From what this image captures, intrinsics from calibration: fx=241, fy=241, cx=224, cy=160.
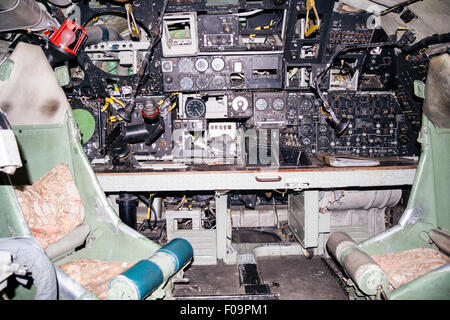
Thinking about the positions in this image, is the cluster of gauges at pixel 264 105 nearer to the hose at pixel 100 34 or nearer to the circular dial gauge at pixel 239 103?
the circular dial gauge at pixel 239 103

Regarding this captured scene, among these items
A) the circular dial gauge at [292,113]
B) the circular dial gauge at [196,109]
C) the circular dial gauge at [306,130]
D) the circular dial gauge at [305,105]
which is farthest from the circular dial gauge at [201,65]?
the circular dial gauge at [306,130]

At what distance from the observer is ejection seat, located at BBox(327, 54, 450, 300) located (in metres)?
1.51

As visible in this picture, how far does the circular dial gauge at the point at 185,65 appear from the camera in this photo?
108 inches

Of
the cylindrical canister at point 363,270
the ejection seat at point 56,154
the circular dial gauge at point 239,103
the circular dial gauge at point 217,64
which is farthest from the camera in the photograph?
the circular dial gauge at point 239,103

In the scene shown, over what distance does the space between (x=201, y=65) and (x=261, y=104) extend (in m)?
0.84

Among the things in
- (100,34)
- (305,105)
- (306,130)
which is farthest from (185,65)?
(306,130)

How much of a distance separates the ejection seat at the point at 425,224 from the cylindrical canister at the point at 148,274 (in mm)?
998

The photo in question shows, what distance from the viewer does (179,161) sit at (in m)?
2.71

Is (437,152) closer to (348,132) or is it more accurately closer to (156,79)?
(348,132)

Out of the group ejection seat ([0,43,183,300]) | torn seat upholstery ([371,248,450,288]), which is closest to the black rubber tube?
ejection seat ([0,43,183,300])

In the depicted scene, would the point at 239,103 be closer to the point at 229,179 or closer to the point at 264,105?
the point at 264,105

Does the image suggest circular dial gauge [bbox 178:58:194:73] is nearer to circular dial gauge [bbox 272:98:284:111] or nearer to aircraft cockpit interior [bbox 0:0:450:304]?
aircraft cockpit interior [bbox 0:0:450:304]

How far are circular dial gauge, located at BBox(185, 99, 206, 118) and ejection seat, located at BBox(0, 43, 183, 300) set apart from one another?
4.84 ft

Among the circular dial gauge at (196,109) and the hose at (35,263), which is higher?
the circular dial gauge at (196,109)
